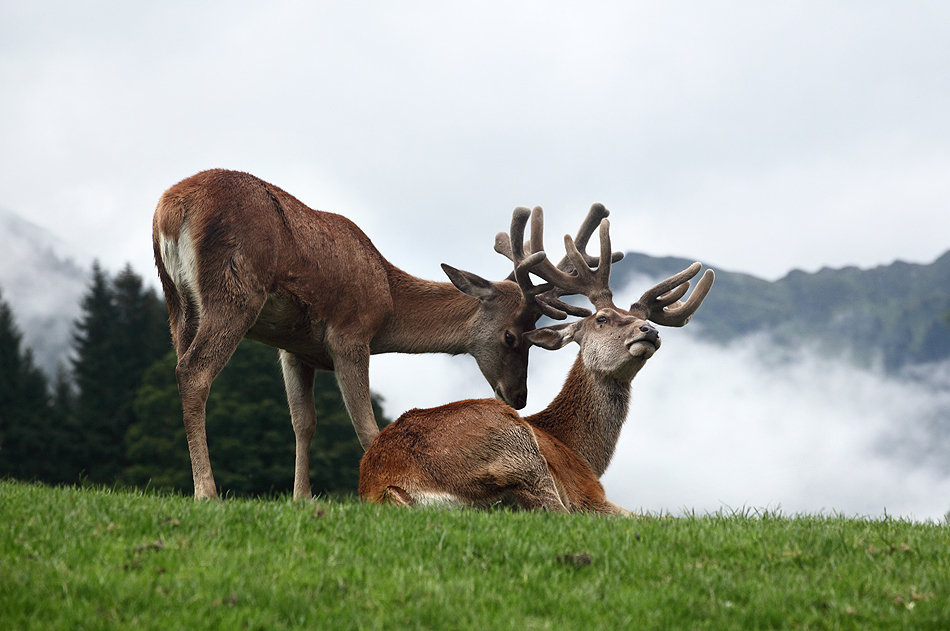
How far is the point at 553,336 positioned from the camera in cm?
988

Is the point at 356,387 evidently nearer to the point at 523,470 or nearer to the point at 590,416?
the point at 590,416

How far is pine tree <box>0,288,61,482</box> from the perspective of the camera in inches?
1256

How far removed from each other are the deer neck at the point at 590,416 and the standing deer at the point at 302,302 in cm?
167

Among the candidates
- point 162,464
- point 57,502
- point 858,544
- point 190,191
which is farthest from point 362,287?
point 162,464

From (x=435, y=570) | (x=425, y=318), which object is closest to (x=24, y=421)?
(x=425, y=318)

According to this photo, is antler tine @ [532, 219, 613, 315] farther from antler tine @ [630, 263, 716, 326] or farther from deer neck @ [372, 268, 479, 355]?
deer neck @ [372, 268, 479, 355]

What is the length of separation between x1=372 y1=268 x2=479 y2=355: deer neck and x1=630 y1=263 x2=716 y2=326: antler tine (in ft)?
6.66

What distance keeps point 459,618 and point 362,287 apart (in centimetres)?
565

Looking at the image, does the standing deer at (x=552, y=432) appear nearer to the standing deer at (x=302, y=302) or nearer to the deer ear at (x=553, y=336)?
the deer ear at (x=553, y=336)

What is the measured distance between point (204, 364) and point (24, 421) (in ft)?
90.9

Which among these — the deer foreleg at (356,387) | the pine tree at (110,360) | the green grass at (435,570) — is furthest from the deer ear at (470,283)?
the pine tree at (110,360)

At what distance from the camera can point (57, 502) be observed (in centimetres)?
666

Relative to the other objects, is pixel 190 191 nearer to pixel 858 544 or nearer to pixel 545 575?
pixel 545 575

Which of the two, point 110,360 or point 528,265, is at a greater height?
point 110,360
